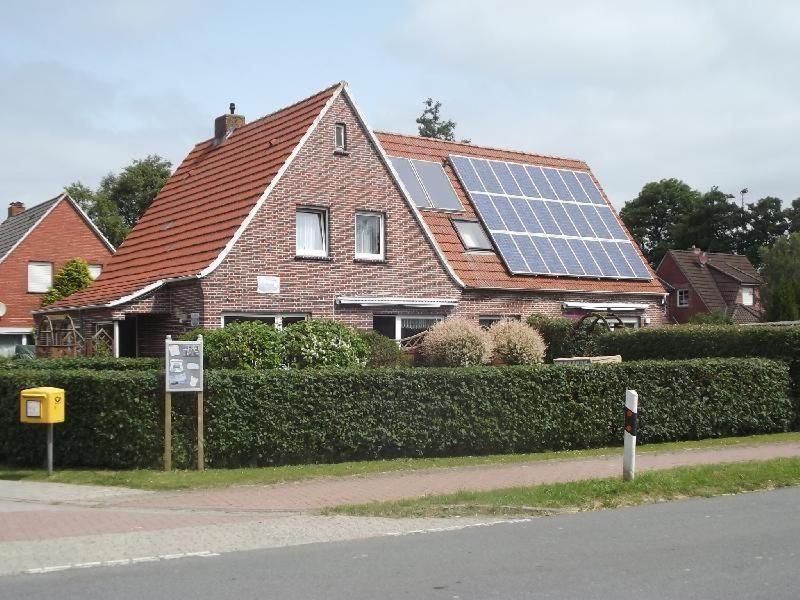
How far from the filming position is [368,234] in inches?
1000

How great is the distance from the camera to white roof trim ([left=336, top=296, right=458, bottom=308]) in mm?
24312

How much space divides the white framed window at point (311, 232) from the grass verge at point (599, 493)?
12.1 m

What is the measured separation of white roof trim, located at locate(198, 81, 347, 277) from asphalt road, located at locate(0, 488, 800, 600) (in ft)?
42.6

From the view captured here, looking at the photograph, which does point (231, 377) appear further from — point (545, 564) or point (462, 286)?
point (462, 286)

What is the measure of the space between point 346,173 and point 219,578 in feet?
57.5

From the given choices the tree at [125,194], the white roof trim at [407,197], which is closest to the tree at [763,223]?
the tree at [125,194]

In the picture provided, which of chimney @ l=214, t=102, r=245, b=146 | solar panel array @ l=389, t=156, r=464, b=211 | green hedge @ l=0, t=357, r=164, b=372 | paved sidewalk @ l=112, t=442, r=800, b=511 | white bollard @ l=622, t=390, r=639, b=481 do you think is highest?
chimney @ l=214, t=102, r=245, b=146

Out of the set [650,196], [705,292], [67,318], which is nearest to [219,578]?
[67,318]

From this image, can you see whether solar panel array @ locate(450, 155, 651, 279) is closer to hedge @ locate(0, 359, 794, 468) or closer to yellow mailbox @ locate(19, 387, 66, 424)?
hedge @ locate(0, 359, 794, 468)

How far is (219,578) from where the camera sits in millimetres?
8211

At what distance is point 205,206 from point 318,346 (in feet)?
26.4

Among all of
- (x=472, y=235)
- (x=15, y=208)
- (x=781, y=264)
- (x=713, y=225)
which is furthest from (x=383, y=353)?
(x=713, y=225)

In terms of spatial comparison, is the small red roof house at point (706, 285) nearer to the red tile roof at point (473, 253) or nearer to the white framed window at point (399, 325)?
the red tile roof at point (473, 253)

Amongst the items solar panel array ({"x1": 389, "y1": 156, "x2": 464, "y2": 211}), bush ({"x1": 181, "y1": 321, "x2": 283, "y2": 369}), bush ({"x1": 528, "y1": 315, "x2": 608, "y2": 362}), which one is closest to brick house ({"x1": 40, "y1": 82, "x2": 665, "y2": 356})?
solar panel array ({"x1": 389, "y1": 156, "x2": 464, "y2": 211})
